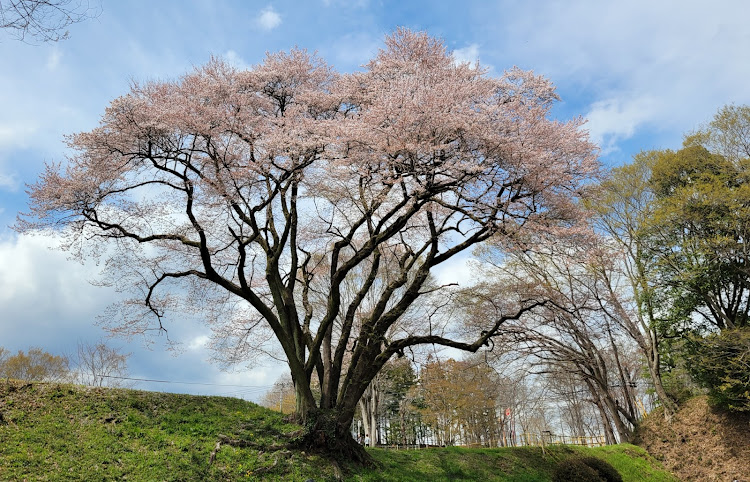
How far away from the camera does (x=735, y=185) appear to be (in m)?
15.5

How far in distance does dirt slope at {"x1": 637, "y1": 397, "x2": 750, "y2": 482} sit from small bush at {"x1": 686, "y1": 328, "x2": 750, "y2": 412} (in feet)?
1.99

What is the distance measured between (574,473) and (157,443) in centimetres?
1019

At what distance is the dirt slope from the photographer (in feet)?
47.0

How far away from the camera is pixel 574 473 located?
39.9 ft

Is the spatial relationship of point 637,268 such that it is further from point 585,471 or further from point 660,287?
point 585,471

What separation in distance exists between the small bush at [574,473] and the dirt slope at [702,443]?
4824 millimetres

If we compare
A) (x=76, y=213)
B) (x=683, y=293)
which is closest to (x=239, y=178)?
(x=76, y=213)

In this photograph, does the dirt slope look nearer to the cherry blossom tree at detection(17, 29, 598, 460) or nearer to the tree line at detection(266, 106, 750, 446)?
the tree line at detection(266, 106, 750, 446)

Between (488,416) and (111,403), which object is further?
(488,416)

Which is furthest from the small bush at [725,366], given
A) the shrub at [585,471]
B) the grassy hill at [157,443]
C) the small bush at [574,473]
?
the grassy hill at [157,443]

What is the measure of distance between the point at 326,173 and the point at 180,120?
127 inches

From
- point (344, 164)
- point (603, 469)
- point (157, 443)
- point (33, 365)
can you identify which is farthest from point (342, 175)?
point (33, 365)

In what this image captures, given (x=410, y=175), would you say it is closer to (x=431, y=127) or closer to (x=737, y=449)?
(x=431, y=127)

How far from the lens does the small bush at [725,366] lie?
534 inches
